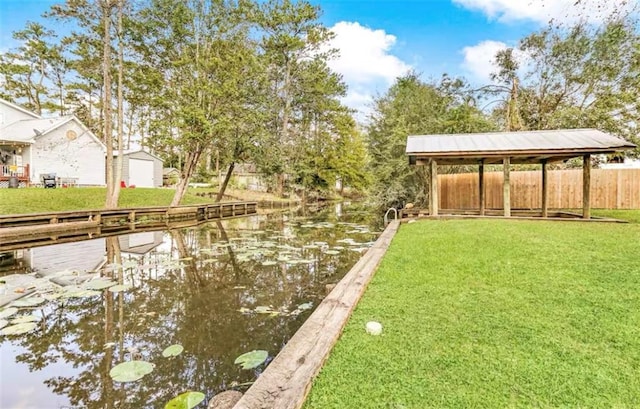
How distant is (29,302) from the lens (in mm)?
4219

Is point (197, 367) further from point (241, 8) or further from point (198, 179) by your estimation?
point (198, 179)

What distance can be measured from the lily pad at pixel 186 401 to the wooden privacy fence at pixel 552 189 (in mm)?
14402

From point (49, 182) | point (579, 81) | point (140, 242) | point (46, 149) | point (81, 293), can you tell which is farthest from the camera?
point (46, 149)

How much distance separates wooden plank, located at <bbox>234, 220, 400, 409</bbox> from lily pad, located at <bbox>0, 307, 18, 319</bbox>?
378cm

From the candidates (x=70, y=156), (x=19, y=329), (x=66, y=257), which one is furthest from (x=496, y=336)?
(x=70, y=156)

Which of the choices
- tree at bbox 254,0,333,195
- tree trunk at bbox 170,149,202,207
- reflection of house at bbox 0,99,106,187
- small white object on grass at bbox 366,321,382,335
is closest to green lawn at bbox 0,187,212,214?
tree trunk at bbox 170,149,202,207

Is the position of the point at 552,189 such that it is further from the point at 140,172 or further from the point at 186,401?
the point at 140,172

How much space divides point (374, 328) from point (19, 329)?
3822mm

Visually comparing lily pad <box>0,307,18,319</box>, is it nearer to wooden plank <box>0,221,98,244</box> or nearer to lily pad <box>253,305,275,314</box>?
lily pad <box>253,305,275,314</box>

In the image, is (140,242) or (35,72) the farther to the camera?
(35,72)

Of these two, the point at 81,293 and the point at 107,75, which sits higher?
the point at 107,75

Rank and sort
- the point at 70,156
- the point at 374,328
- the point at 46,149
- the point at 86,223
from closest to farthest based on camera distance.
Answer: the point at 374,328, the point at 86,223, the point at 46,149, the point at 70,156

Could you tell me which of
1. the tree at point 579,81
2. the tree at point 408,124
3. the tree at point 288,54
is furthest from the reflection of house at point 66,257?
the tree at point 579,81

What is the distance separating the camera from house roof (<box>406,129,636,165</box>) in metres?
8.34
